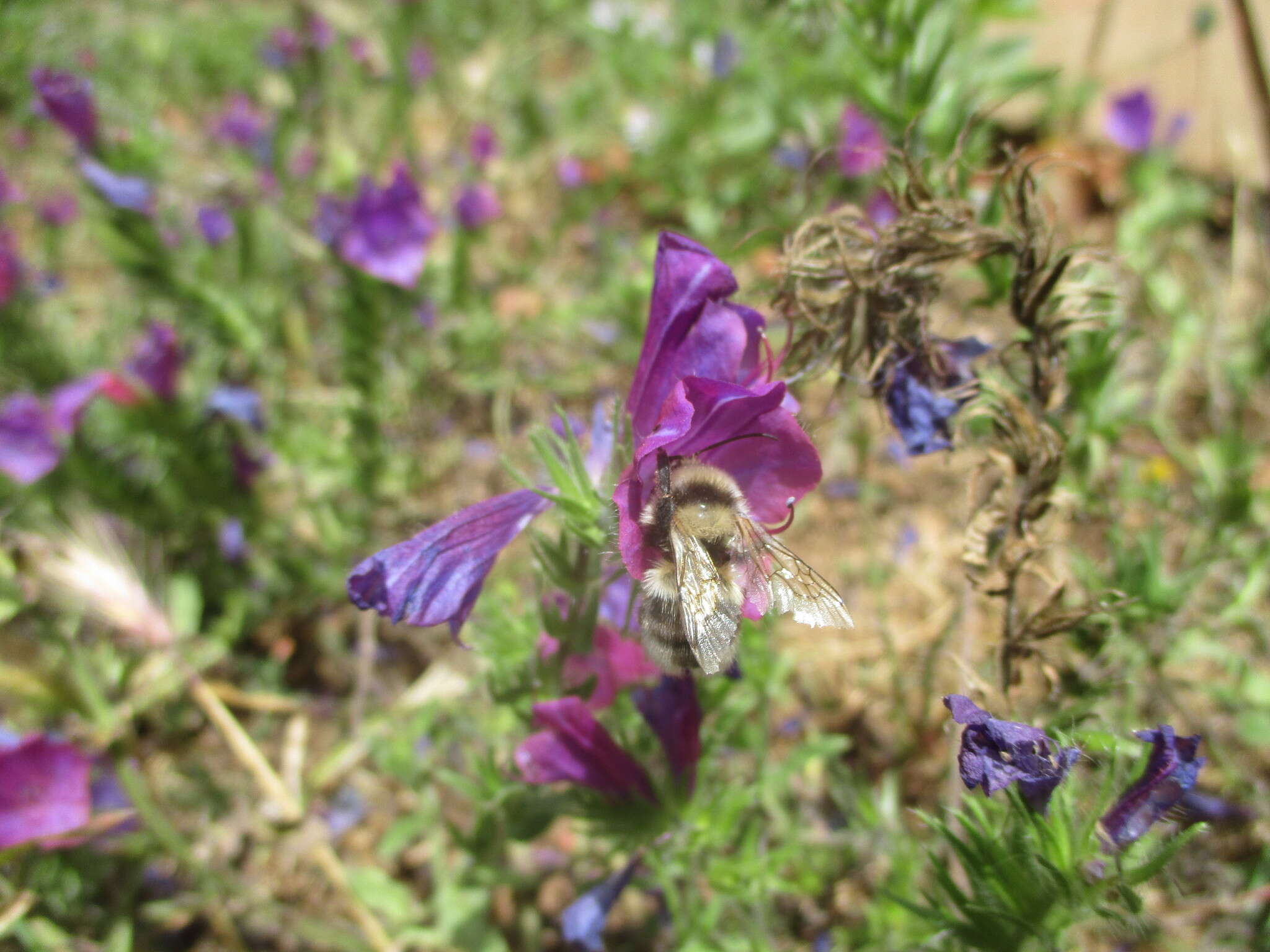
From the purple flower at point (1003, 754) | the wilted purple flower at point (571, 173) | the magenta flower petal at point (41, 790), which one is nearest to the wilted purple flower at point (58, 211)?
the wilted purple flower at point (571, 173)

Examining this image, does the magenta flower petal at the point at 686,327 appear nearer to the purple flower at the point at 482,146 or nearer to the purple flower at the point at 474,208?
the purple flower at the point at 474,208

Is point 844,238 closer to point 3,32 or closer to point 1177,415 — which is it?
point 1177,415

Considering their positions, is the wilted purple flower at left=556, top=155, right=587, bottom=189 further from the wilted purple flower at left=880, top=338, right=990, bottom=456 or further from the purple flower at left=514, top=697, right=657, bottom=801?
the purple flower at left=514, top=697, right=657, bottom=801

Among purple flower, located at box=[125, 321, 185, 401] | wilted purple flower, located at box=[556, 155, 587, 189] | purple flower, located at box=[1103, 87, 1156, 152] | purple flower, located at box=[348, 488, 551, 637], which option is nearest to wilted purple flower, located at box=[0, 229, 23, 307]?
purple flower, located at box=[125, 321, 185, 401]

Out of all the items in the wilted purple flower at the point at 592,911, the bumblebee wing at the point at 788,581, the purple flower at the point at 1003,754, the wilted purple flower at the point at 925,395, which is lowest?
the wilted purple flower at the point at 592,911

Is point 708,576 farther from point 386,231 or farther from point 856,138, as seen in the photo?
point 856,138

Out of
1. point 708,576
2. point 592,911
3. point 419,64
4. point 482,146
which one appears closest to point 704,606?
point 708,576
